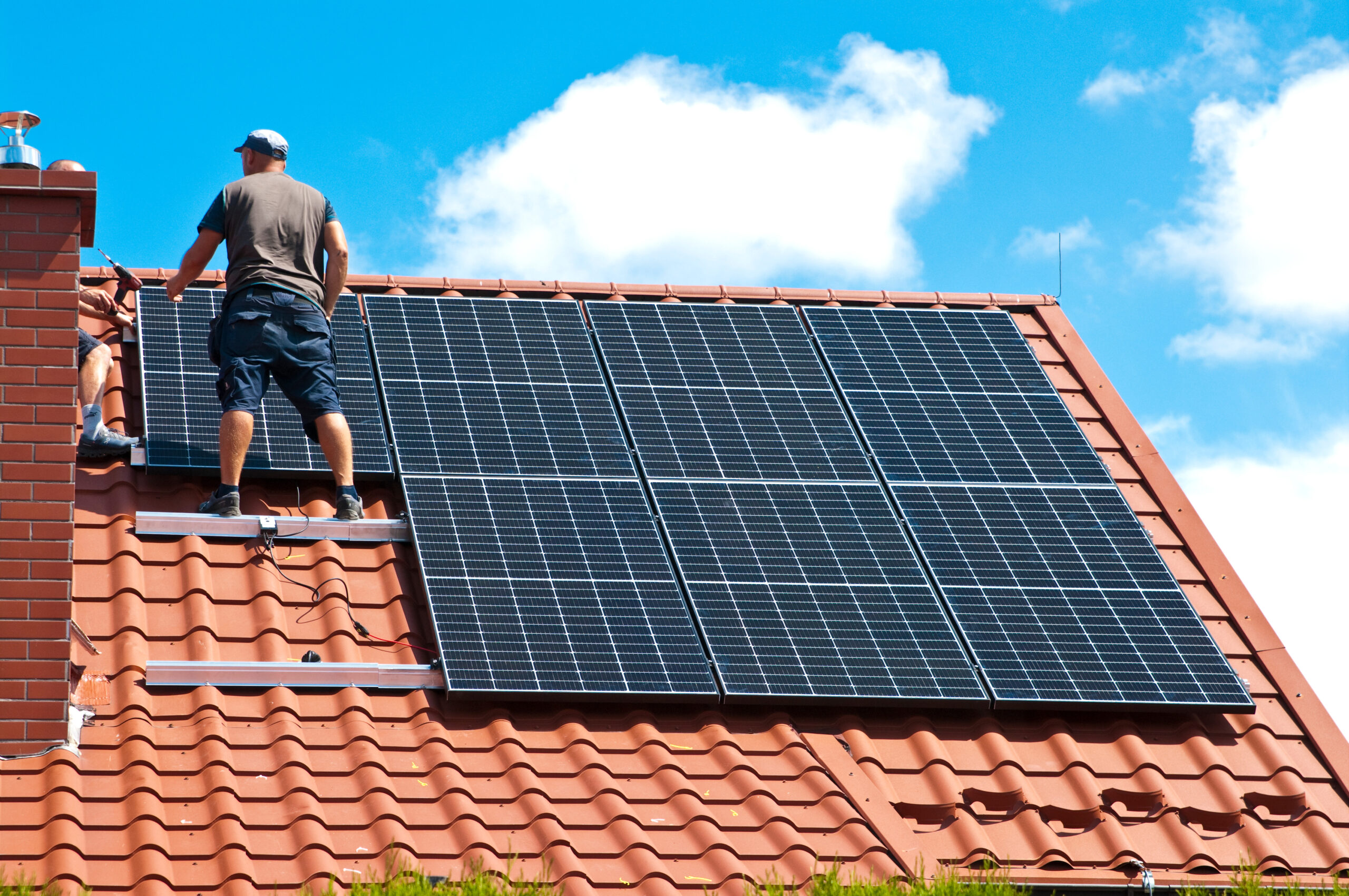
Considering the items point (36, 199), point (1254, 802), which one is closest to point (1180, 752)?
point (1254, 802)

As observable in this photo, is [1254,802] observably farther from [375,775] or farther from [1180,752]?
[375,775]

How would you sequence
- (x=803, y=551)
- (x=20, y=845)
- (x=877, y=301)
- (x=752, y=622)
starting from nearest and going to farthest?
(x=20, y=845) < (x=752, y=622) < (x=803, y=551) < (x=877, y=301)

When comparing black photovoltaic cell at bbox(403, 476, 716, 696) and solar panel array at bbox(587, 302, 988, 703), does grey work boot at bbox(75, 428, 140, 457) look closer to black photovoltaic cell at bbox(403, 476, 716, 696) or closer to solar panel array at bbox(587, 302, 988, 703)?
black photovoltaic cell at bbox(403, 476, 716, 696)

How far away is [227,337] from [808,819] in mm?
4587

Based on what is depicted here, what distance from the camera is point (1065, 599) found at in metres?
9.48

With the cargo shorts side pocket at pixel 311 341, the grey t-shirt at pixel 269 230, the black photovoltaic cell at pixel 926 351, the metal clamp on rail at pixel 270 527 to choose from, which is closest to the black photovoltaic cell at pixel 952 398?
the black photovoltaic cell at pixel 926 351

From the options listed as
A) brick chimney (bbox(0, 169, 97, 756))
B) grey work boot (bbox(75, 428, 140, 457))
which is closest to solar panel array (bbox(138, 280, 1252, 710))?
grey work boot (bbox(75, 428, 140, 457))

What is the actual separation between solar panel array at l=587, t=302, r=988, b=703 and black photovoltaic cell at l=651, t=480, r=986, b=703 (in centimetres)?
1

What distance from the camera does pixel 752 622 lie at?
29.2 ft

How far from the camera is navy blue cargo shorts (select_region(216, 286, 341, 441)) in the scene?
9.37m

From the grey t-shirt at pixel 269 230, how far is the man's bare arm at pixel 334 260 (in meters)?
0.08

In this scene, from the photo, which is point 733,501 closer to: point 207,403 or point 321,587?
point 321,587

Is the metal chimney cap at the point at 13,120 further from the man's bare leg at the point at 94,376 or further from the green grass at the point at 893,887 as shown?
the green grass at the point at 893,887

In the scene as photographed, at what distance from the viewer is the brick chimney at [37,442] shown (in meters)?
7.44
